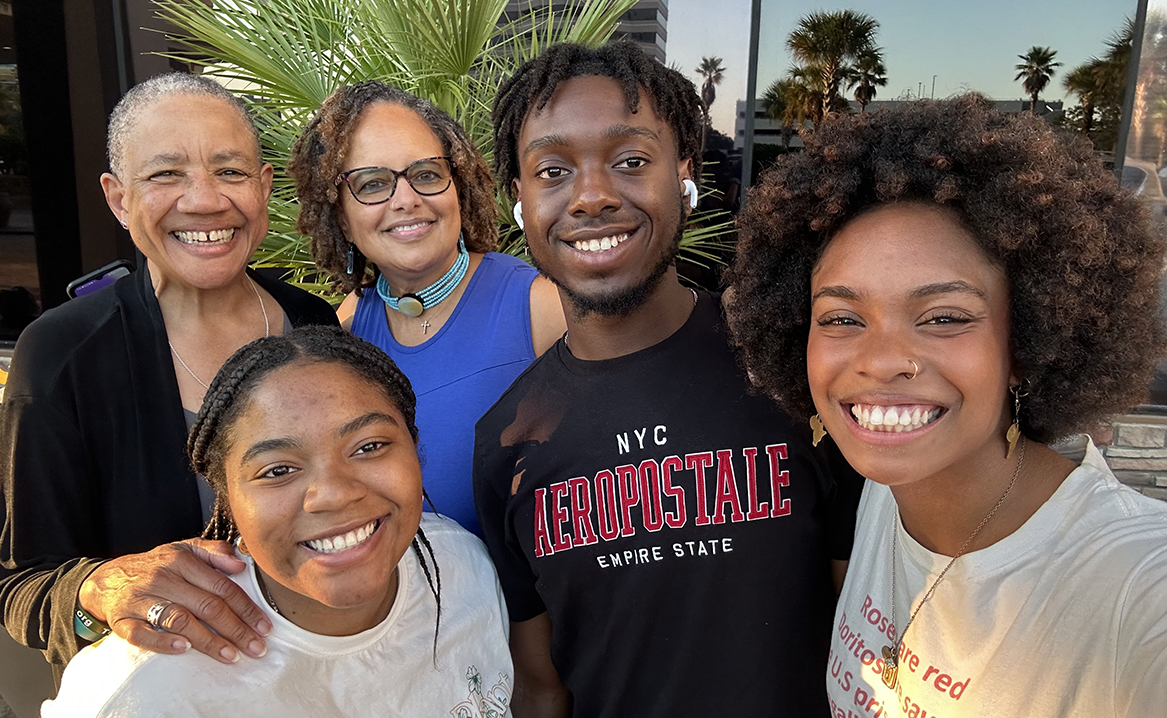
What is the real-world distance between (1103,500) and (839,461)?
1.97 feet

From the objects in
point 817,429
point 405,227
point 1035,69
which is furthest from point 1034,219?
point 1035,69

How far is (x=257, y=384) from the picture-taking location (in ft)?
5.41

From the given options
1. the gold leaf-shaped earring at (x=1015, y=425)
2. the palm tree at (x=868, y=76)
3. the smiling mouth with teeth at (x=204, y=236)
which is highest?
the palm tree at (x=868, y=76)

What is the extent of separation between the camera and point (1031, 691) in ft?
4.13

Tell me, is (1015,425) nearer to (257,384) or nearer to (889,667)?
(889,667)

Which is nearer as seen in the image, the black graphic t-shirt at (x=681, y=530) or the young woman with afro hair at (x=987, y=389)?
the young woman with afro hair at (x=987, y=389)

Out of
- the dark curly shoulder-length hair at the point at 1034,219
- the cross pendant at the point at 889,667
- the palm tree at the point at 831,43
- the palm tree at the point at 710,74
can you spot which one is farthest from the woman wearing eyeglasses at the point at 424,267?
the palm tree at the point at 831,43

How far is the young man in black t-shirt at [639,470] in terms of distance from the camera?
68.3 inches

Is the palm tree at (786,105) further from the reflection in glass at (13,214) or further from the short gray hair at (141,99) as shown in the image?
the reflection in glass at (13,214)

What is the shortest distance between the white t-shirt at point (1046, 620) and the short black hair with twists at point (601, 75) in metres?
1.21

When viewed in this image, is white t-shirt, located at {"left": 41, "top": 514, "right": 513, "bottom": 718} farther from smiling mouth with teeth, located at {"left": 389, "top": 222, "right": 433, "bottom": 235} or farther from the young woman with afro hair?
smiling mouth with teeth, located at {"left": 389, "top": 222, "right": 433, "bottom": 235}

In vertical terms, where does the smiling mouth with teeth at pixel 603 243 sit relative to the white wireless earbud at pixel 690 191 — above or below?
below

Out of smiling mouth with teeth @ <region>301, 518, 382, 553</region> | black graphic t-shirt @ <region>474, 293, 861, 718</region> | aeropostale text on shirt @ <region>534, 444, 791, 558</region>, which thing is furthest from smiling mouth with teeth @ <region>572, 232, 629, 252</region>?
Answer: smiling mouth with teeth @ <region>301, 518, 382, 553</region>

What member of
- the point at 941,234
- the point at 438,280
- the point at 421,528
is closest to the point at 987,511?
the point at 941,234
